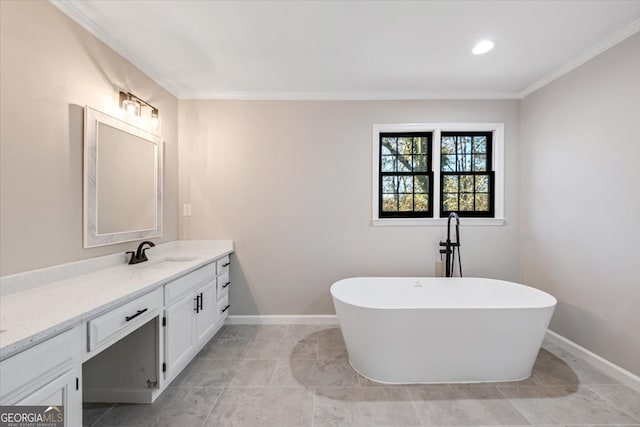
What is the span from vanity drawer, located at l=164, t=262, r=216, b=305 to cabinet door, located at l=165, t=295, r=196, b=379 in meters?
0.06

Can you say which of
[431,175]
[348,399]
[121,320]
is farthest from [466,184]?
[121,320]

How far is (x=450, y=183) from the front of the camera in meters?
3.07

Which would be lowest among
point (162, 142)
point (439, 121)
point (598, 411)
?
point (598, 411)

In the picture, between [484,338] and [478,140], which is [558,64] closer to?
[478,140]

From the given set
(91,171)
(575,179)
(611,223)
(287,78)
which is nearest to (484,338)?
(611,223)

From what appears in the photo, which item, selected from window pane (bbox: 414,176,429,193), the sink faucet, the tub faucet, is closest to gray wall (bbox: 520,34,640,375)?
the tub faucet

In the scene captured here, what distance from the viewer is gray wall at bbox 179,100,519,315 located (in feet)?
9.60

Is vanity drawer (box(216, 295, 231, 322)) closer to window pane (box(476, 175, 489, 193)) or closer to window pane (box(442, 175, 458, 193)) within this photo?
window pane (box(442, 175, 458, 193))

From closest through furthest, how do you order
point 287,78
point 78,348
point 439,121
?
point 78,348 → point 287,78 → point 439,121

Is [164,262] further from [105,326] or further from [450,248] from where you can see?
[450,248]

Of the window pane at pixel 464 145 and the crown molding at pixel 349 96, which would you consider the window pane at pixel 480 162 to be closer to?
the window pane at pixel 464 145

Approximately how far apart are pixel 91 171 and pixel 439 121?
323 centimetres

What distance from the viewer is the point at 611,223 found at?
2.01 meters

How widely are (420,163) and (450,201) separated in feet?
1.86
